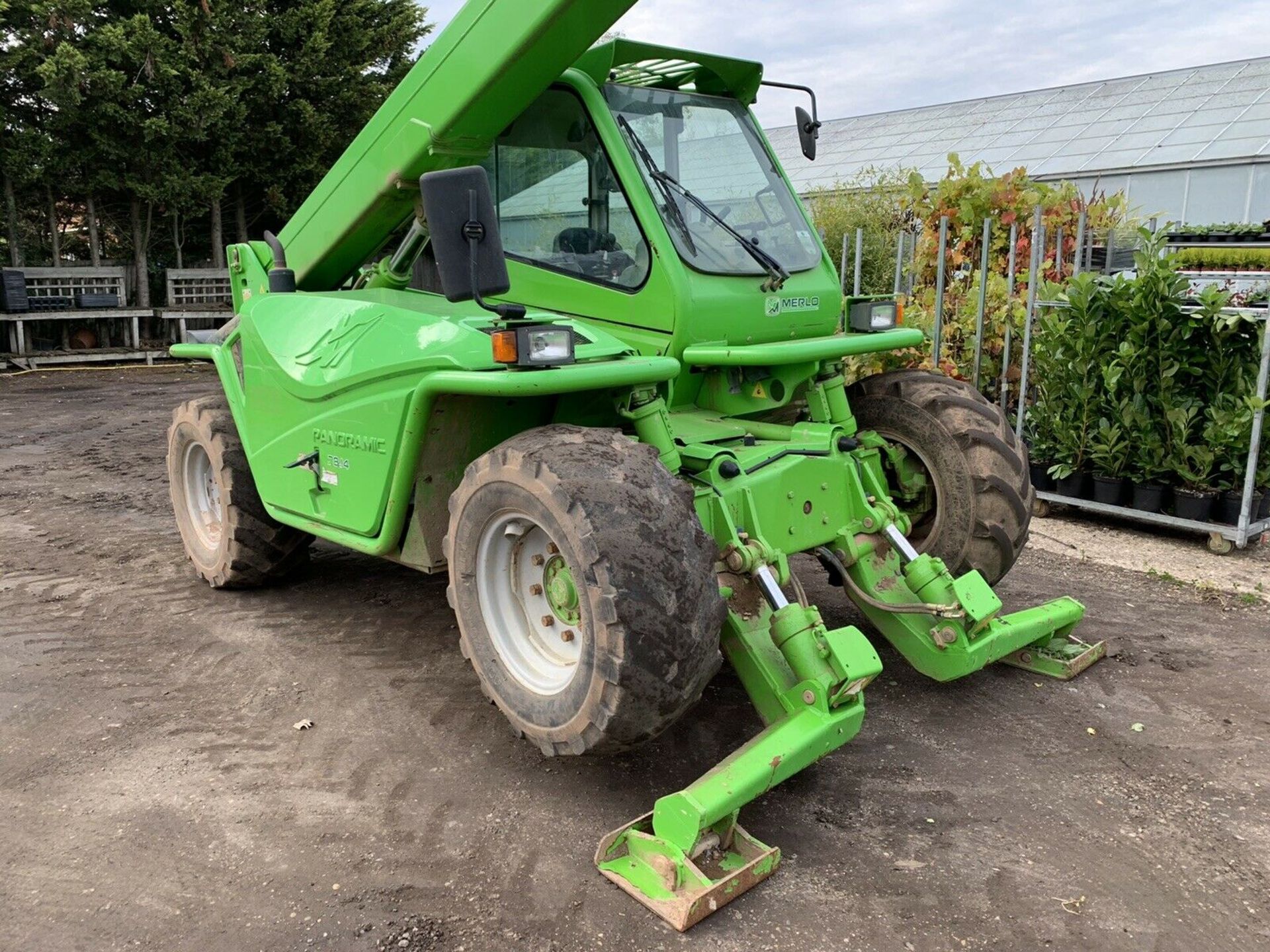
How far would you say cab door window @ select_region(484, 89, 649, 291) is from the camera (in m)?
3.95

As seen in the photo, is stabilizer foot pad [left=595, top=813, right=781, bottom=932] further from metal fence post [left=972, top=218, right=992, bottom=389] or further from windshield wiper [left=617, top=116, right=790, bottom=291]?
metal fence post [left=972, top=218, right=992, bottom=389]

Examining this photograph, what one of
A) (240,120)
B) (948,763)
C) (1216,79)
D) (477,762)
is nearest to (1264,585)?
(948,763)

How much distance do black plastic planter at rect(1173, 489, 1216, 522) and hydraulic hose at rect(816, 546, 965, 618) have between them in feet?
11.0

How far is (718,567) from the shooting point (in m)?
3.36

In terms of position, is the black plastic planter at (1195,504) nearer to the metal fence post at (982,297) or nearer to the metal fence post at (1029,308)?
the metal fence post at (1029,308)

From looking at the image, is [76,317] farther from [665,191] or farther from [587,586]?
[587,586]

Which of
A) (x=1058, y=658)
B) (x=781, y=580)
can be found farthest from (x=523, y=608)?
(x=1058, y=658)

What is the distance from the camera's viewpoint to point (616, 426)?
3.62m

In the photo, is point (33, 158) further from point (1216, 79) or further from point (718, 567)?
point (1216, 79)

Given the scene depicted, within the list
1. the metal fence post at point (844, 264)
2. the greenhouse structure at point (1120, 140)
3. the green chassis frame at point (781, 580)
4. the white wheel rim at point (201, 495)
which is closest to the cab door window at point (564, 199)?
the green chassis frame at point (781, 580)

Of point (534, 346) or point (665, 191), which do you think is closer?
point (534, 346)

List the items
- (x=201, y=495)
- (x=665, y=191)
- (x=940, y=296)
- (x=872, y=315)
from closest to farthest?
1. (x=665, y=191)
2. (x=872, y=315)
3. (x=201, y=495)
4. (x=940, y=296)

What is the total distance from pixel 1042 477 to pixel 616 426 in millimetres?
4454

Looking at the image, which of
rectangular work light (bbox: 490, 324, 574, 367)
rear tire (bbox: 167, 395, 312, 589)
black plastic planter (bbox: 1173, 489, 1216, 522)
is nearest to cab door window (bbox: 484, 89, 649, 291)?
rectangular work light (bbox: 490, 324, 574, 367)
